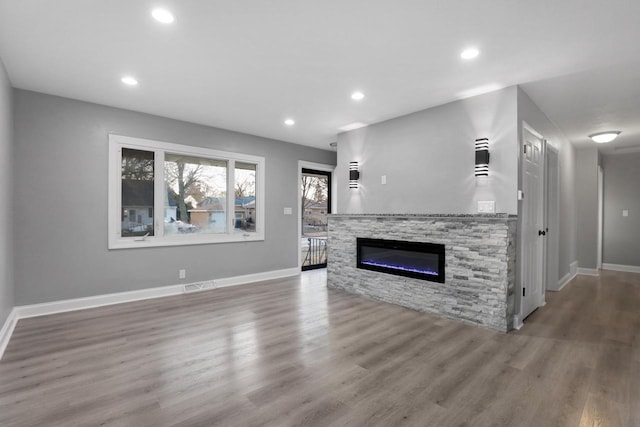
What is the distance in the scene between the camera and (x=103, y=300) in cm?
414

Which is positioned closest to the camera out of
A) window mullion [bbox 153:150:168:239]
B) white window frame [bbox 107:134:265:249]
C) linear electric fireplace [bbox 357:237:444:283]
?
linear electric fireplace [bbox 357:237:444:283]

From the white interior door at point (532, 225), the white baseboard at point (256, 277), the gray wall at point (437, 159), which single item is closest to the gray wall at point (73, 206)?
the white baseboard at point (256, 277)

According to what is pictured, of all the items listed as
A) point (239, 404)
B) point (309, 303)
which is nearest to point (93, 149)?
point (309, 303)

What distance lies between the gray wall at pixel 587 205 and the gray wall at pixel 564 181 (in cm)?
28

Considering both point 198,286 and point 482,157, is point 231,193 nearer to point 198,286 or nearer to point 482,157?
point 198,286

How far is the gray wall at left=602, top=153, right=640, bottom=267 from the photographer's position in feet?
21.9

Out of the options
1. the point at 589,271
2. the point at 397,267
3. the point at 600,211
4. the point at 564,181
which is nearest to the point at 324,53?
the point at 397,267

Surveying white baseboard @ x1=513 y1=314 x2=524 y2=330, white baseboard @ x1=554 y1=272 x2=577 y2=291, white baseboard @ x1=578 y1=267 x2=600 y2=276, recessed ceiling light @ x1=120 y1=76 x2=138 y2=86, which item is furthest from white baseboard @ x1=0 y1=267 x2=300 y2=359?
white baseboard @ x1=578 y1=267 x2=600 y2=276

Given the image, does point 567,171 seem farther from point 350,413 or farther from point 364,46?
point 350,413

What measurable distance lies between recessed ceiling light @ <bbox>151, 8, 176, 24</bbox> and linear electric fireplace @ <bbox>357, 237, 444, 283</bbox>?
11.5ft

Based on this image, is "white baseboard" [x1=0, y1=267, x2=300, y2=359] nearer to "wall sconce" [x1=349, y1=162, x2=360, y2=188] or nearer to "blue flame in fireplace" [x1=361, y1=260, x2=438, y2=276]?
"blue flame in fireplace" [x1=361, y1=260, x2=438, y2=276]

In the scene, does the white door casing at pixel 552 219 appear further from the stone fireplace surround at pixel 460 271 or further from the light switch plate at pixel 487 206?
the stone fireplace surround at pixel 460 271

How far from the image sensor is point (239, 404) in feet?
6.52

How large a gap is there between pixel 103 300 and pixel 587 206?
352 inches
